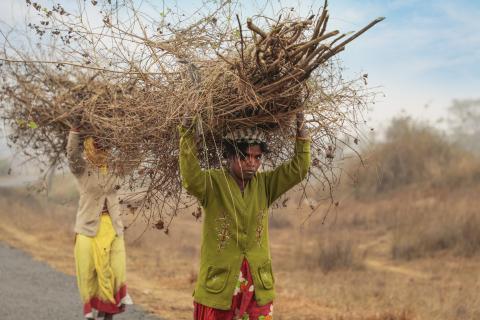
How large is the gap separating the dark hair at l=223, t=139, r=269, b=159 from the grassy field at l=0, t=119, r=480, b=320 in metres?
0.54

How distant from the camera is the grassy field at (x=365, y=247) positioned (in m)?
7.11

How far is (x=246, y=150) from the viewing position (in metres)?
3.26

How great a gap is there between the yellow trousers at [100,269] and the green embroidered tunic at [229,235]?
7.21ft

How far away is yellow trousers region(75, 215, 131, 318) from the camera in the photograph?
Answer: 5.30 metres

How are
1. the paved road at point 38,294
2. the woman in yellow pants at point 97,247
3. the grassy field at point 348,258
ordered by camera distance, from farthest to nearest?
the grassy field at point 348,258 → the paved road at point 38,294 → the woman in yellow pants at point 97,247

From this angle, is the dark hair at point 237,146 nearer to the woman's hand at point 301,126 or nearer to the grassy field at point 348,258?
the woman's hand at point 301,126

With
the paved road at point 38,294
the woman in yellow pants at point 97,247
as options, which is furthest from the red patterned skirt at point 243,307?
the paved road at point 38,294

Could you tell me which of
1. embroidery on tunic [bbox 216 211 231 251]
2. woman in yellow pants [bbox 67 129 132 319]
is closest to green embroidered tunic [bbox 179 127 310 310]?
embroidery on tunic [bbox 216 211 231 251]

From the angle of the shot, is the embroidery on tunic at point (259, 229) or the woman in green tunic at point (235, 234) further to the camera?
the embroidery on tunic at point (259, 229)

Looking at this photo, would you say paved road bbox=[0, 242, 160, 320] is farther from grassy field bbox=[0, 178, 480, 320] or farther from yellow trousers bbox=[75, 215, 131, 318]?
yellow trousers bbox=[75, 215, 131, 318]

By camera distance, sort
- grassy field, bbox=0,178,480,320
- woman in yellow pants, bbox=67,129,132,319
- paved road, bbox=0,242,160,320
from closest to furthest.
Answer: woman in yellow pants, bbox=67,129,132,319, paved road, bbox=0,242,160,320, grassy field, bbox=0,178,480,320

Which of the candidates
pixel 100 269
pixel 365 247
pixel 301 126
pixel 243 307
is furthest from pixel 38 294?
pixel 365 247

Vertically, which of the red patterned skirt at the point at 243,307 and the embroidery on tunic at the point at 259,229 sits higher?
the embroidery on tunic at the point at 259,229

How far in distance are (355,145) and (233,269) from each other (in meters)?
1.03
